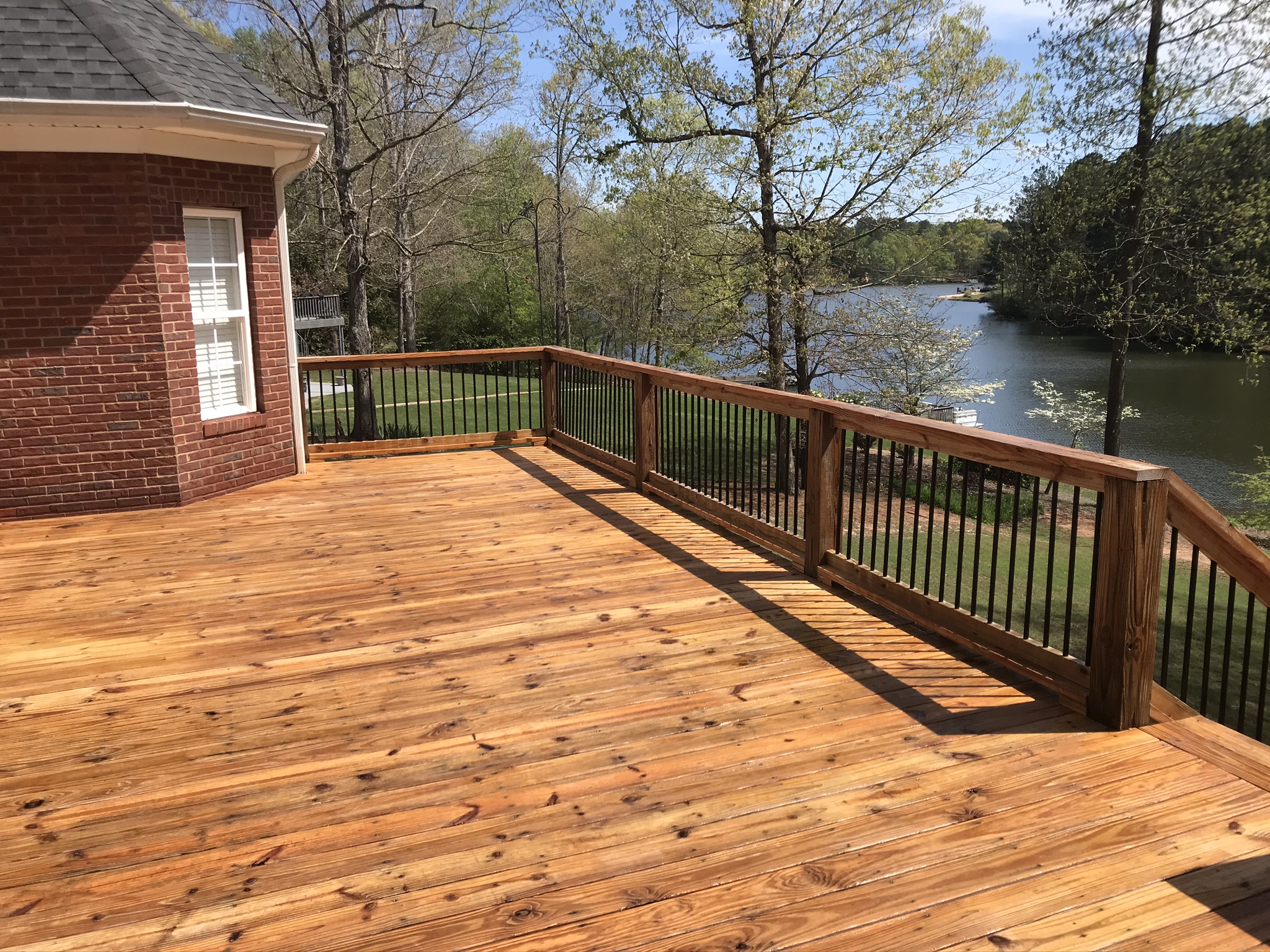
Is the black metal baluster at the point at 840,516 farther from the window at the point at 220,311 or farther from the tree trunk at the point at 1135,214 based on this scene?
the tree trunk at the point at 1135,214

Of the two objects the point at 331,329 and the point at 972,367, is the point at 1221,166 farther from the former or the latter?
the point at 331,329

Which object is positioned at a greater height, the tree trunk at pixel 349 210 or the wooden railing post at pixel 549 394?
the tree trunk at pixel 349 210

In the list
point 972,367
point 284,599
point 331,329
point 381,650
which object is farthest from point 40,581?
point 972,367

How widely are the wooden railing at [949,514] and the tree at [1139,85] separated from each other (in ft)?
22.1

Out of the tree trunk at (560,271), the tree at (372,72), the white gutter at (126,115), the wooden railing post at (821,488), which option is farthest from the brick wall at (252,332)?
Result: the tree trunk at (560,271)

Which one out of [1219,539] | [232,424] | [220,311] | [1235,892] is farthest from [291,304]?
[1235,892]

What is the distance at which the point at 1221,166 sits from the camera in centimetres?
1502

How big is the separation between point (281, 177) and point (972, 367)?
22.8m

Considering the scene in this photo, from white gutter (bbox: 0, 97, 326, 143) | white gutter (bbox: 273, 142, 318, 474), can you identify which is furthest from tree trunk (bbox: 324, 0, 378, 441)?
white gutter (bbox: 0, 97, 326, 143)

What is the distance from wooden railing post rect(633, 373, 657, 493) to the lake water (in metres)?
11.8

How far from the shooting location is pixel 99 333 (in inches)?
260

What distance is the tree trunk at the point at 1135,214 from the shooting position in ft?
48.0

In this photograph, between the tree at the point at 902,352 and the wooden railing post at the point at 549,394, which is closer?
the wooden railing post at the point at 549,394

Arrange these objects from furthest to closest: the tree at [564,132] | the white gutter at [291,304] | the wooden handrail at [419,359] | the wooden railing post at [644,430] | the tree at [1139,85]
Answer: the tree at [564,132]
the tree at [1139,85]
the wooden handrail at [419,359]
the white gutter at [291,304]
the wooden railing post at [644,430]
